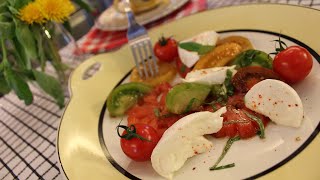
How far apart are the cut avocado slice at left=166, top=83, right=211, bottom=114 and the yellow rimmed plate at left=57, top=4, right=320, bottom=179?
311mm

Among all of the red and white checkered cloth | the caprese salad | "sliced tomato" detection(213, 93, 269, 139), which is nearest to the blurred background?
the red and white checkered cloth

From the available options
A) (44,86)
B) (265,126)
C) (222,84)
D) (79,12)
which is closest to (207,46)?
(222,84)

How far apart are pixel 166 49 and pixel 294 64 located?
0.64 meters

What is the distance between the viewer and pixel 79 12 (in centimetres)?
281

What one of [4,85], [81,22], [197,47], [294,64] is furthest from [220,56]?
[81,22]

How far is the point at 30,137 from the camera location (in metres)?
1.58

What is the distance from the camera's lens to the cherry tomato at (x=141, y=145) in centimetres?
110

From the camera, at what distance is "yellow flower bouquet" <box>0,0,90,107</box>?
58.9 inches

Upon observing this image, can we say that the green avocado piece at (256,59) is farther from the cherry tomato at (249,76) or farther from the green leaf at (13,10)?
the green leaf at (13,10)

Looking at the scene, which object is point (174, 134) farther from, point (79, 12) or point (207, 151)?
point (79, 12)

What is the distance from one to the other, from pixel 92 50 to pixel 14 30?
635mm

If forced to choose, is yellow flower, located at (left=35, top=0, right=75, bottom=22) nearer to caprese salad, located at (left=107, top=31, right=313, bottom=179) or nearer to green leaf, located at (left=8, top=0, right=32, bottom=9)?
green leaf, located at (left=8, top=0, right=32, bottom=9)

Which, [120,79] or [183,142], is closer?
[183,142]

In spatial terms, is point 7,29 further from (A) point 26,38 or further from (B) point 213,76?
(B) point 213,76
